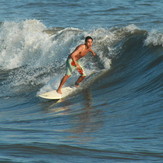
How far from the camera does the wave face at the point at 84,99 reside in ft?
19.6

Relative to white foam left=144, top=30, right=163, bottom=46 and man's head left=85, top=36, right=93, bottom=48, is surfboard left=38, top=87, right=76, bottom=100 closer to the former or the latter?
man's head left=85, top=36, right=93, bottom=48

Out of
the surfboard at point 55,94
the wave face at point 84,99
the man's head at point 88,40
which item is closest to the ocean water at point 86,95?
the wave face at point 84,99

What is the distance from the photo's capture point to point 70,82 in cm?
1196

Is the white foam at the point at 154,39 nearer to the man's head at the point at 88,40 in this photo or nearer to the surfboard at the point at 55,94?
the man's head at the point at 88,40

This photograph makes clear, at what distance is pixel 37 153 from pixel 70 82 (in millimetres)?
6350

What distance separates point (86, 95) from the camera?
1084cm

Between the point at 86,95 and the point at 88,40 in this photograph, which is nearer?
the point at 88,40

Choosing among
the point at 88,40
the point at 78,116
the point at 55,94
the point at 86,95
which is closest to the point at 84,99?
the point at 86,95

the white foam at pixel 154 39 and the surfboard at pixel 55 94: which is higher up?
the white foam at pixel 154 39

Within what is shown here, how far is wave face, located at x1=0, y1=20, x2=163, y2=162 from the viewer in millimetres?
5965

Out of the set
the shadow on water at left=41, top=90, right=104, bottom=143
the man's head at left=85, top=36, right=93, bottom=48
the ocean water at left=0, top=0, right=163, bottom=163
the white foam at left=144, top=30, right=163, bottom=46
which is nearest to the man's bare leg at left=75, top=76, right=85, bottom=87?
the ocean water at left=0, top=0, right=163, bottom=163

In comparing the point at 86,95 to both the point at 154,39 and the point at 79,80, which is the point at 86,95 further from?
the point at 154,39

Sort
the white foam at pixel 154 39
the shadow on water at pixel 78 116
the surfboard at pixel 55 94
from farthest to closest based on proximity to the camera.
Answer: the white foam at pixel 154 39 → the surfboard at pixel 55 94 → the shadow on water at pixel 78 116

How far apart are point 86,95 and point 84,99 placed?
1.12ft
